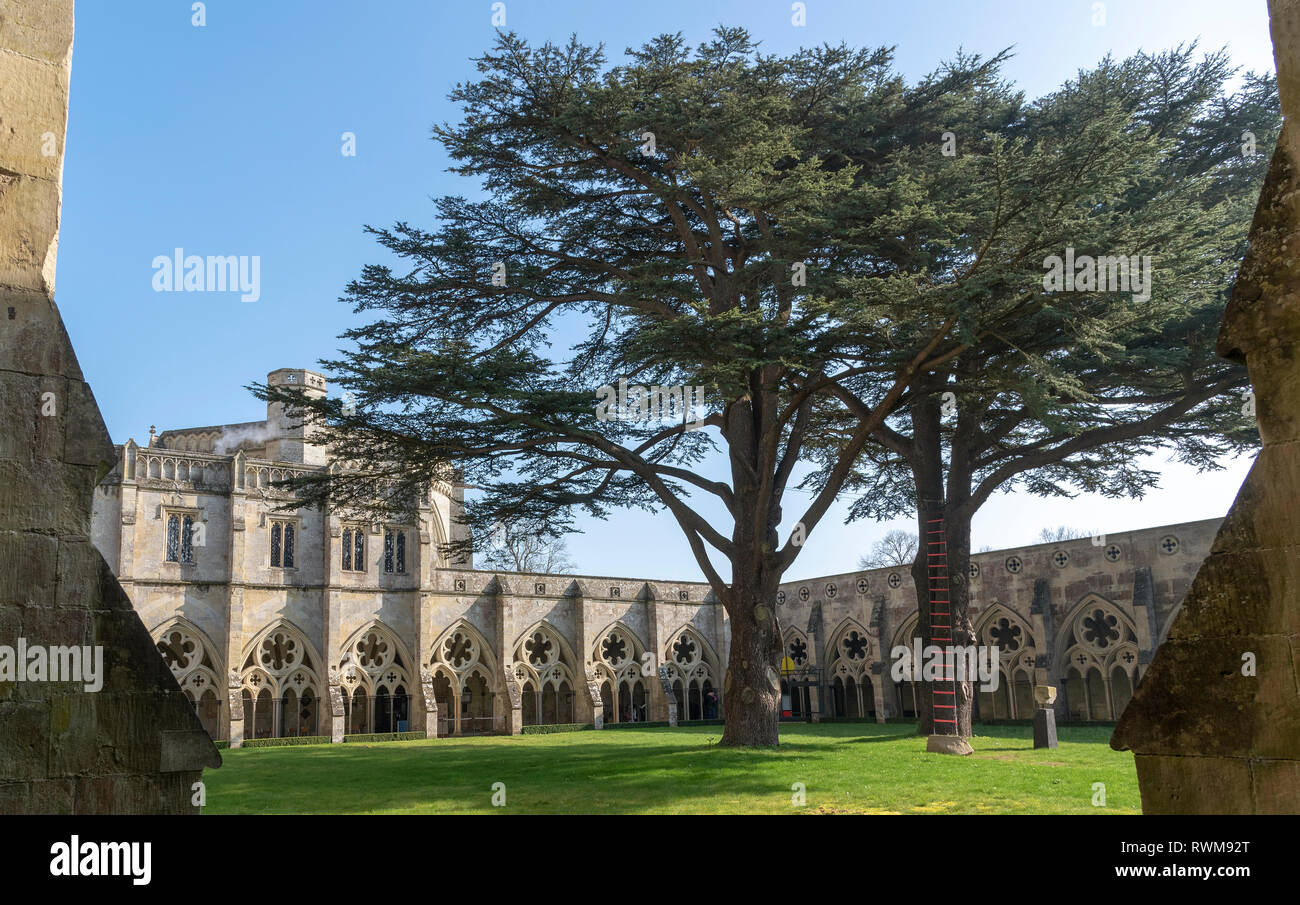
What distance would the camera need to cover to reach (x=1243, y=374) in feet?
45.8

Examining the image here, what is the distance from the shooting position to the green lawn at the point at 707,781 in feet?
29.4

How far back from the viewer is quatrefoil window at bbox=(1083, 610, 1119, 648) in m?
20.9

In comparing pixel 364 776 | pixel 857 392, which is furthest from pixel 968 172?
pixel 364 776

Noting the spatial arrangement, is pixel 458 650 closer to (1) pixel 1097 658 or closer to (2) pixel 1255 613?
(1) pixel 1097 658

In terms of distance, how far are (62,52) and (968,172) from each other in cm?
1201

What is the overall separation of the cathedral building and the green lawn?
558 cm

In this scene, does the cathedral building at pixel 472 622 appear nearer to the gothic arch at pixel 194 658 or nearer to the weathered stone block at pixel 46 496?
the gothic arch at pixel 194 658

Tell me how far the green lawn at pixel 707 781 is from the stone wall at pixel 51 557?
5703 mm

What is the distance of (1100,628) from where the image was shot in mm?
21125

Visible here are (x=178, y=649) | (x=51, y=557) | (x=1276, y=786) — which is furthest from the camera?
(x=178, y=649)

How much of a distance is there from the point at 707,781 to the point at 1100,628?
549 inches

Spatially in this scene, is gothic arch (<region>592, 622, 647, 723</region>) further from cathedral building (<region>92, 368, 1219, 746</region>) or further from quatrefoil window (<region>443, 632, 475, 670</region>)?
quatrefoil window (<region>443, 632, 475, 670</region>)

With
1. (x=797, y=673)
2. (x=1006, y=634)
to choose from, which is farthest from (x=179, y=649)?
(x=1006, y=634)
